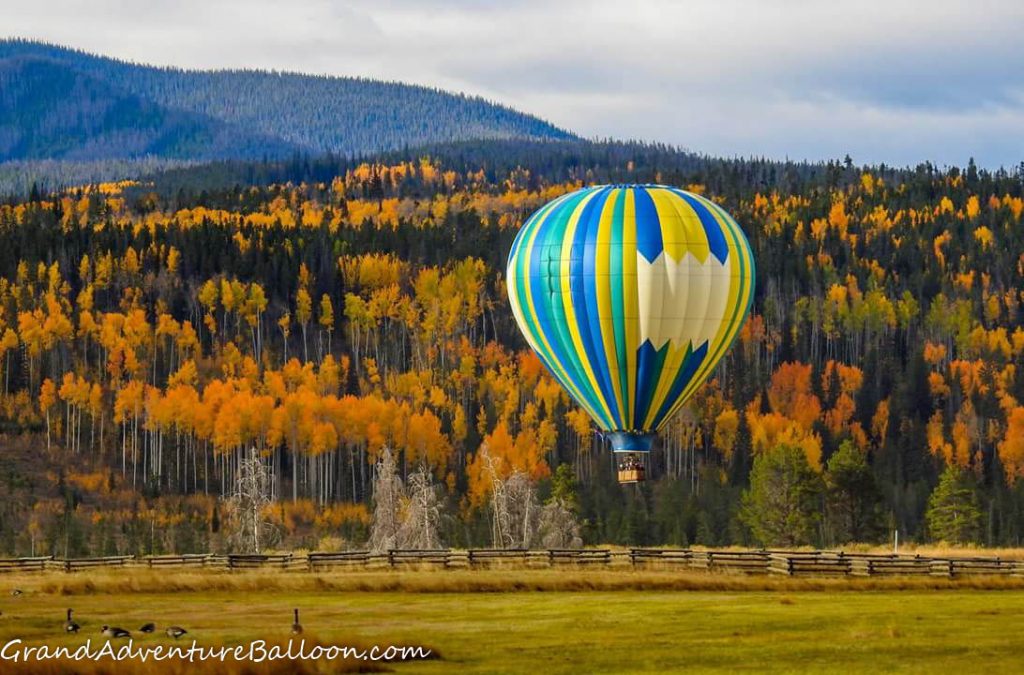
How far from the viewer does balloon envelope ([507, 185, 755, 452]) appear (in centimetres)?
7331

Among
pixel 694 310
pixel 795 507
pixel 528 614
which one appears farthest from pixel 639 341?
pixel 795 507

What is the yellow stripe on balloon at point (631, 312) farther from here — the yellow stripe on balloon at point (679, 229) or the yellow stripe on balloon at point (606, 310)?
the yellow stripe on balloon at point (679, 229)

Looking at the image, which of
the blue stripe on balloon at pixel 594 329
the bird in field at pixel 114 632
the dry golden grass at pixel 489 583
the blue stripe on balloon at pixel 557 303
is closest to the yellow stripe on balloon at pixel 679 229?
the blue stripe on balloon at pixel 594 329

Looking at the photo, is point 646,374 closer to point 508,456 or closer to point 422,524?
point 422,524

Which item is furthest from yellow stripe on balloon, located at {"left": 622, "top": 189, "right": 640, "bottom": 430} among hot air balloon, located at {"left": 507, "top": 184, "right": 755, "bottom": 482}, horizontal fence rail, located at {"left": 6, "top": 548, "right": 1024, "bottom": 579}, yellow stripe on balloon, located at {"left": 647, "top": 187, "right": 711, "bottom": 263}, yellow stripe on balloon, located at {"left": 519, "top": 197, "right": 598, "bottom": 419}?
horizontal fence rail, located at {"left": 6, "top": 548, "right": 1024, "bottom": 579}

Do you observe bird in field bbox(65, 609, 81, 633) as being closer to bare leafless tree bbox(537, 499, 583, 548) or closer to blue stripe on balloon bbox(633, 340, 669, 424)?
blue stripe on balloon bbox(633, 340, 669, 424)

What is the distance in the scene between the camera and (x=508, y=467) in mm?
171750

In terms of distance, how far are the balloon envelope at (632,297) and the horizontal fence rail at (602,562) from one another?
15.0 feet

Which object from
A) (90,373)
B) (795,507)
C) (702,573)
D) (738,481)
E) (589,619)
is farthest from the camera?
(90,373)

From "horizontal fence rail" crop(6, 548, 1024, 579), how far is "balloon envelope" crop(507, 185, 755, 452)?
4571mm

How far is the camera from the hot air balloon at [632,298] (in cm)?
7331

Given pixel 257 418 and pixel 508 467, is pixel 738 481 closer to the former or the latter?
pixel 508 467

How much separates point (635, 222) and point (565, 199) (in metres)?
4.15

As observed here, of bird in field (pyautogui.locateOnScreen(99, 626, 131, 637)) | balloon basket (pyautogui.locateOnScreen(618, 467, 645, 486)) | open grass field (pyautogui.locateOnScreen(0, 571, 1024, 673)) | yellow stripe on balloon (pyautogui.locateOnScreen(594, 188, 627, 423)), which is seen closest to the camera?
open grass field (pyautogui.locateOnScreen(0, 571, 1024, 673))
